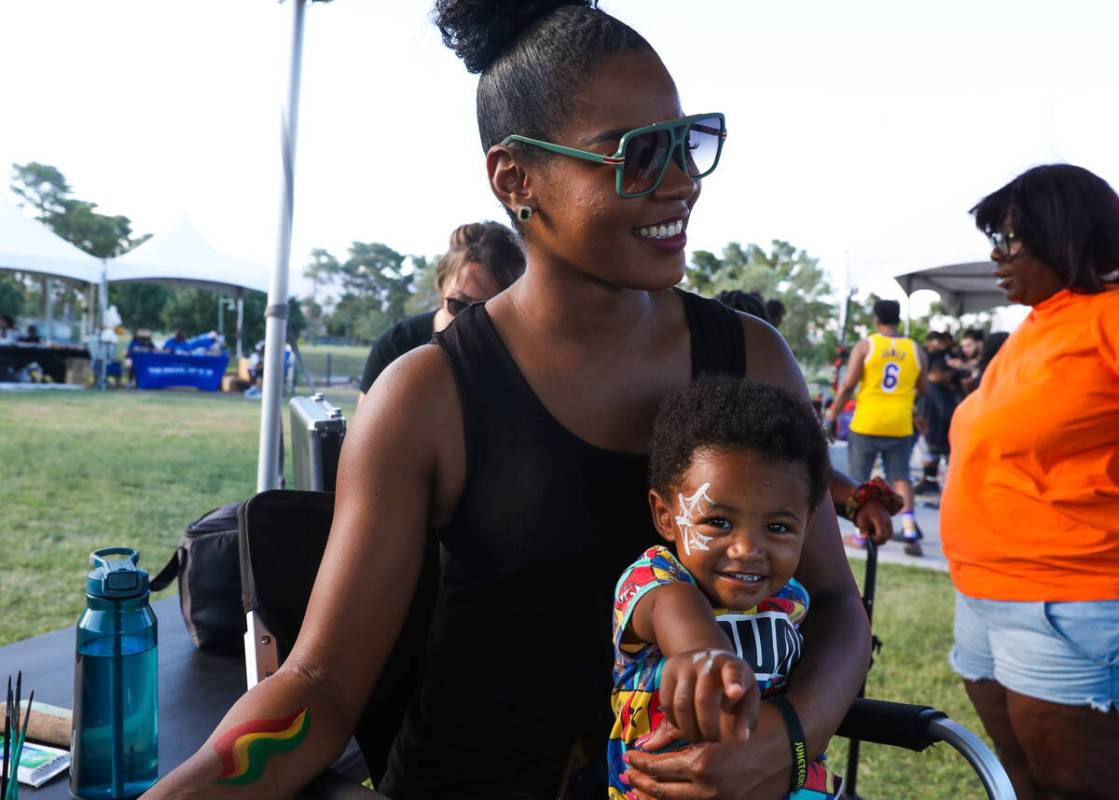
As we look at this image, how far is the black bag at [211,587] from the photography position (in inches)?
84.4

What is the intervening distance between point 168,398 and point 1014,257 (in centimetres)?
1860

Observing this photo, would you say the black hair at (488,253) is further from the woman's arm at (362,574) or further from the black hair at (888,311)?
the black hair at (888,311)

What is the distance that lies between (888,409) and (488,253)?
487cm

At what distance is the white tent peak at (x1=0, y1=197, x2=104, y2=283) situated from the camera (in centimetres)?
1783

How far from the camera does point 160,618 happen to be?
2.42 metres

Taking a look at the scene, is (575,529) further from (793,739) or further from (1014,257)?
(1014,257)

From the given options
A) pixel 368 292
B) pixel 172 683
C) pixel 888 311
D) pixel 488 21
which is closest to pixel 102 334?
pixel 888 311

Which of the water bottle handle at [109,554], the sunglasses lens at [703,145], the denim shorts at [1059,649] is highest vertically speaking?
the sunglasses lens at [703,145]

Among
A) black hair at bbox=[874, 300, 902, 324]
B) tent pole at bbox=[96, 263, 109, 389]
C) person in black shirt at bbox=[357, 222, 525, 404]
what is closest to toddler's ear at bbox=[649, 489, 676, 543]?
person in black shirt at bbox=[357, 222, 525, 404]

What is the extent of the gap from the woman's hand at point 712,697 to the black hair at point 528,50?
2.64ft

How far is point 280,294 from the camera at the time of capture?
3.56m

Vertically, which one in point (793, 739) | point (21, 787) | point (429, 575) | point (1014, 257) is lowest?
point (21, 787)

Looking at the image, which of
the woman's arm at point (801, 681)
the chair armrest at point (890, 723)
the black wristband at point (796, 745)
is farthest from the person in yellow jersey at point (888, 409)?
the black wristband at point (796, 745)

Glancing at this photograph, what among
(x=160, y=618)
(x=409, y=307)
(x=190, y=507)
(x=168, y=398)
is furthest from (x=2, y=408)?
(x=409, y=307)
